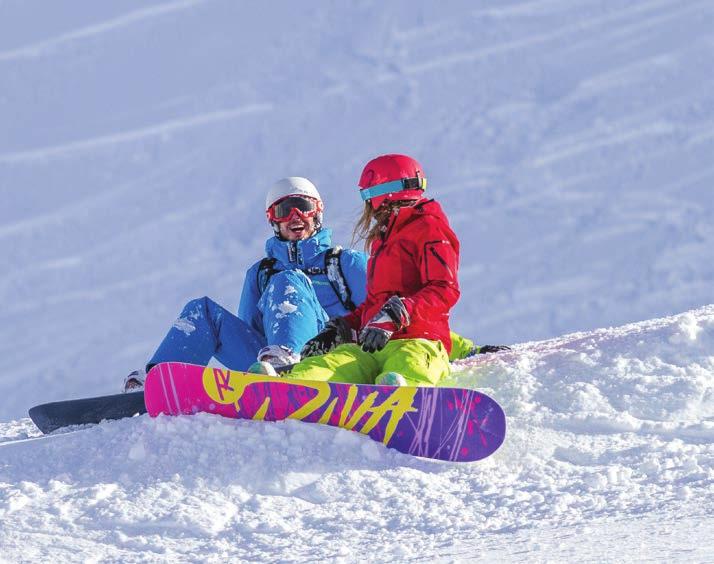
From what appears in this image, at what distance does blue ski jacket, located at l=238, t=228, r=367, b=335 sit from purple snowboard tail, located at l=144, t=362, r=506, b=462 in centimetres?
140

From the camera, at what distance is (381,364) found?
425 centimetres

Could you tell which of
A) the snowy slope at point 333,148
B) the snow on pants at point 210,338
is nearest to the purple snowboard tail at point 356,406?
the snow on pants at point 210,338

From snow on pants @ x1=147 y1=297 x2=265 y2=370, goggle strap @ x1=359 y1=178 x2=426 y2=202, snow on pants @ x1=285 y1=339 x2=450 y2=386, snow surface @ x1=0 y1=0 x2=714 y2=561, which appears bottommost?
snow on pants @ x1=285 y1=339 x2=450 y2=386

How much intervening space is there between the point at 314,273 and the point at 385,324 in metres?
1.30

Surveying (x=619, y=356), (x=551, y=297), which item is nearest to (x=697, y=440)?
(x=619, y=356)

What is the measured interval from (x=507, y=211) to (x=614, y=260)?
1.53m

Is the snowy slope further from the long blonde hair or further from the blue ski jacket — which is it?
the long blonde hair

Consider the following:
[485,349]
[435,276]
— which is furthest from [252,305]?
[435,276]

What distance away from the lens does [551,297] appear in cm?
1398

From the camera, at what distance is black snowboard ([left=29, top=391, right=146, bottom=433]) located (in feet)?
15.3

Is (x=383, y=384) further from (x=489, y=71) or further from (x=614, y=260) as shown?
(x=489, y=71)

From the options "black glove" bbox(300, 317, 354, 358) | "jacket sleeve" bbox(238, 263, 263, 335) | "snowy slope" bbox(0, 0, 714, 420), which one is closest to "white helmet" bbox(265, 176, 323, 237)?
"jacket sleeve" bbox(238, 263, 263, 335)

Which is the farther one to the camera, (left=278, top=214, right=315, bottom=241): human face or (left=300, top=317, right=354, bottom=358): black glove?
(left=278, top=214, right=315, bottom=241): human face

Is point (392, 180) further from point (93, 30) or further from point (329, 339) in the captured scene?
point (93, 30)
